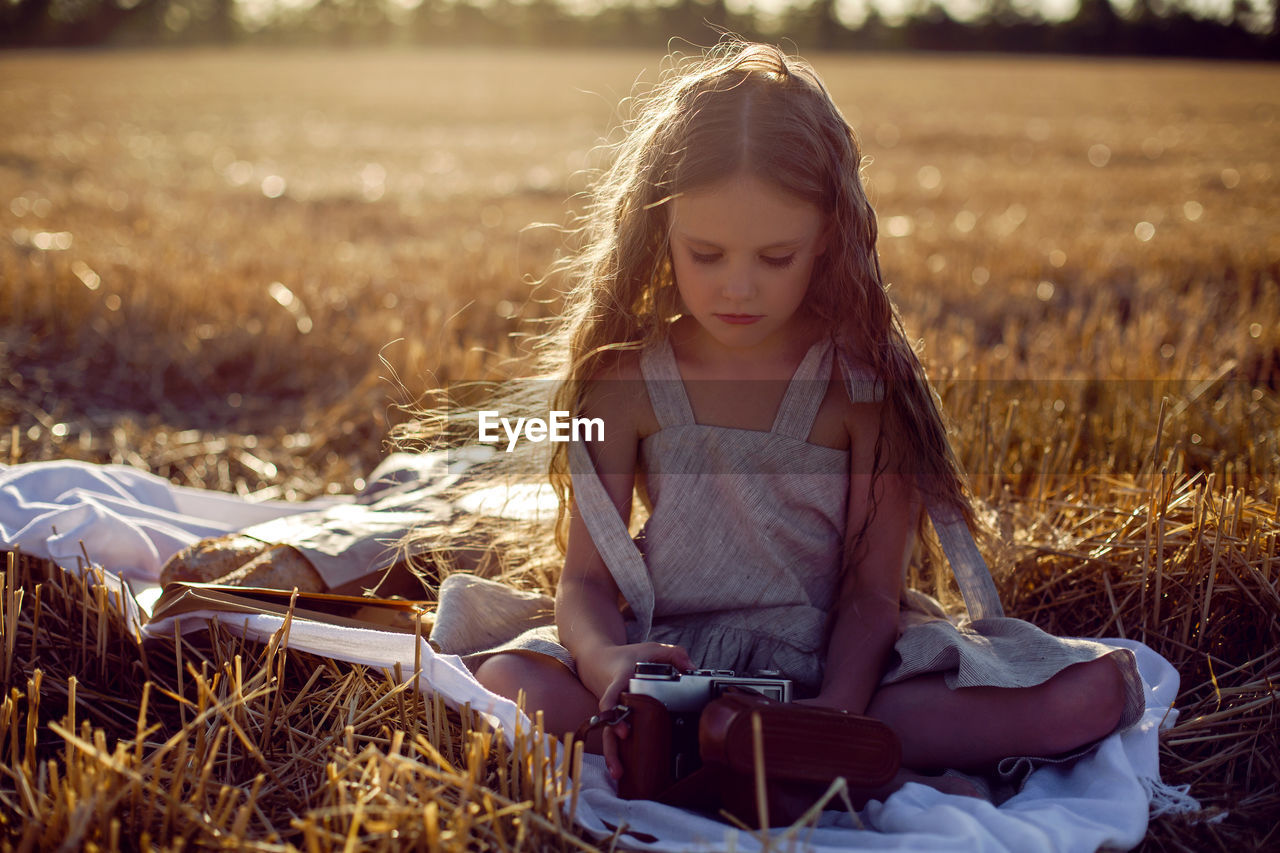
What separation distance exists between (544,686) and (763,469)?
65cm

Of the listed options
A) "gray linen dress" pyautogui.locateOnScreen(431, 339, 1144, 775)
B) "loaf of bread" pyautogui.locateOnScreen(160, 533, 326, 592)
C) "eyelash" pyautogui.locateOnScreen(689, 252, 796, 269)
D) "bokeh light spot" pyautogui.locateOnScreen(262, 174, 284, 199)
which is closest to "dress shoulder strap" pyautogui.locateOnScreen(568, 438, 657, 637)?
"gray linen dress" pyautogui.locateOnScreen(431, 339, 1144, 775)

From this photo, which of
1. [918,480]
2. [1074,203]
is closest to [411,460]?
[918,480]

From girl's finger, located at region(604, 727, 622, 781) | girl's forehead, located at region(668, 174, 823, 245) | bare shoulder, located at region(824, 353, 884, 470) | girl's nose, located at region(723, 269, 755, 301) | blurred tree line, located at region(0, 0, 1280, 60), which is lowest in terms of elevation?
girl's finger, located at region(604, 727, 622, 781)

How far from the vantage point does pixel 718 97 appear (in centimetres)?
200

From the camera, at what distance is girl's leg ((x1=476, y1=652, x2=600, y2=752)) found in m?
1.98

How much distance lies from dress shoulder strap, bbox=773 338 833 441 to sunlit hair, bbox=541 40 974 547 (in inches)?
3.0

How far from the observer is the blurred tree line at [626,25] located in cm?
4191

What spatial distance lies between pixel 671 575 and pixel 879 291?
77 centimetres

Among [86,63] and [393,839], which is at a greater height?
[86,63]

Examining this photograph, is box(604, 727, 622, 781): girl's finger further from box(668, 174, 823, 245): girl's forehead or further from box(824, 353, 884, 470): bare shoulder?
box(668, 174, 823, 245): girl's forehead

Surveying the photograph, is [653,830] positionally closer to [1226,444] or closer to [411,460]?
[411,460]

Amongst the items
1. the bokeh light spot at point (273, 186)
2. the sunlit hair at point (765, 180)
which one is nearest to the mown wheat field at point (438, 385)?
the bokeh light spot at point (273, 186)

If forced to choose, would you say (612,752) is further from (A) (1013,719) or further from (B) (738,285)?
(B) (738,285)

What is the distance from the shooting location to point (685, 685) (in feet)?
5.69
